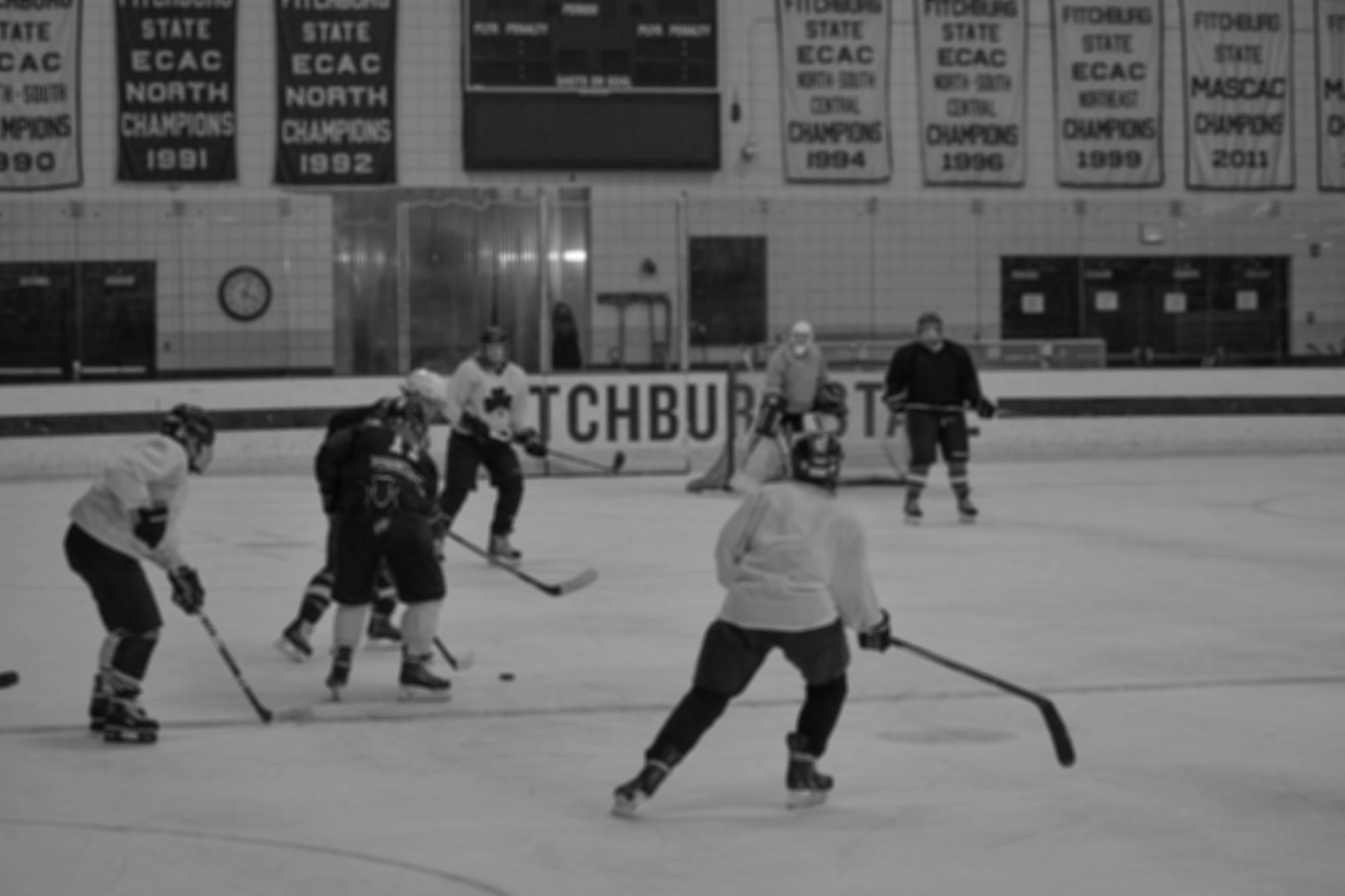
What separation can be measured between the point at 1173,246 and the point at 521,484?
10667 mm

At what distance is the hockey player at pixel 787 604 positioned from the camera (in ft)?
19.7

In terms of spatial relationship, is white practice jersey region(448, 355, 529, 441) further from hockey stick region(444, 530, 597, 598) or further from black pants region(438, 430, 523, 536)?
hockey stick region(444, 530, 597, 598)

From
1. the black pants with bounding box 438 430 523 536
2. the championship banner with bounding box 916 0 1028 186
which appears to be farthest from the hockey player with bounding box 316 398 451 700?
the championship banner with bounding box 916 0 1028 186

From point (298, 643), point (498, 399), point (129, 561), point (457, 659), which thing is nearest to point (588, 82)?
point (498, 399)

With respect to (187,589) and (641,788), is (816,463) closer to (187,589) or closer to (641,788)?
(641,788)

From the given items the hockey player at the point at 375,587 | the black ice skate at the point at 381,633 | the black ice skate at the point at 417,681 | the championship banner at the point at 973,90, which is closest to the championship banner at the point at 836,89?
the championship banner at the point at 973,90

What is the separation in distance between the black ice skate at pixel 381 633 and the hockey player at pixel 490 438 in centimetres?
322

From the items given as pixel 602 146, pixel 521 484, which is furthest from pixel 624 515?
pixel 602 146

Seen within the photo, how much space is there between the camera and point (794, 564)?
237 inches

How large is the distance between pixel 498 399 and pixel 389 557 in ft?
16.5

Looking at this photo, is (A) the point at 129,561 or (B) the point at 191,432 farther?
(B) the point at 191,432

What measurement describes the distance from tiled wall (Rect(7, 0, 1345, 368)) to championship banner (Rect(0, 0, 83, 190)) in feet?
0.66

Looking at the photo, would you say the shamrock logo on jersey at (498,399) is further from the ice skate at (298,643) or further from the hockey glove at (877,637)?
the hockey glove at (877,637)

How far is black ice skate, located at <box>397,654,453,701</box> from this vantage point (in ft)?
25.7
